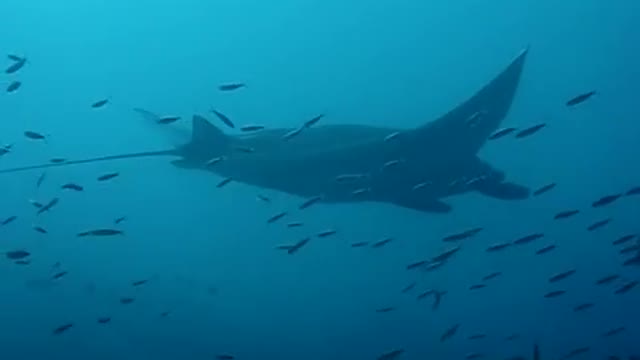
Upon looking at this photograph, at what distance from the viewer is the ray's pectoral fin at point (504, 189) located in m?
11.1

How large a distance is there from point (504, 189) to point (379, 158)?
6.96 feet

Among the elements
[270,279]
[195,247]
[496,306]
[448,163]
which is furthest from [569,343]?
[448,163]

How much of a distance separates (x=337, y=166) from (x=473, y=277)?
2065 centimetres

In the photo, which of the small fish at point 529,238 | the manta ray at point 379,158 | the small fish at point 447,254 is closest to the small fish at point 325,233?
the manta ray at point 379,158

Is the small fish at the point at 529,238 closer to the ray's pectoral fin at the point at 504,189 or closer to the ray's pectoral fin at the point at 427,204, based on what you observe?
the ray's pectoral fin at the point at 504,189

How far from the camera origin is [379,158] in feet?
39.3

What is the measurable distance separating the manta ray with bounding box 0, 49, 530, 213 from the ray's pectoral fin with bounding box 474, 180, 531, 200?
2cm

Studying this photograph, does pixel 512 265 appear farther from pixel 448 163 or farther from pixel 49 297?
pixel 448 163

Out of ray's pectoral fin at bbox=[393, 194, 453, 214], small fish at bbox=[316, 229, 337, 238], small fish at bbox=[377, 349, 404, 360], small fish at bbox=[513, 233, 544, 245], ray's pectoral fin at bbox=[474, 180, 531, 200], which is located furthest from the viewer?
ray's pectoral fin at bbox=[393, 194, 453, 214]

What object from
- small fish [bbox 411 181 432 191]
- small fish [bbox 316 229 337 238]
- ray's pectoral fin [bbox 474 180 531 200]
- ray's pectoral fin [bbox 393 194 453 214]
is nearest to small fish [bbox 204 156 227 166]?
small fish [bbox 316 229 337 238]

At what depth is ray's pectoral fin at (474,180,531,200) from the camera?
1112 centimetres

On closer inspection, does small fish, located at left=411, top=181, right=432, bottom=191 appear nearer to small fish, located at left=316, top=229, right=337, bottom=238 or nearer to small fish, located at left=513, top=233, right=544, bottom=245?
small fish, located at left=316, top=229, right=337, bottom=238

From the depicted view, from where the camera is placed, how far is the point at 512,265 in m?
32.1

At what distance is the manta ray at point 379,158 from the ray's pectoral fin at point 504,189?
0.02m
